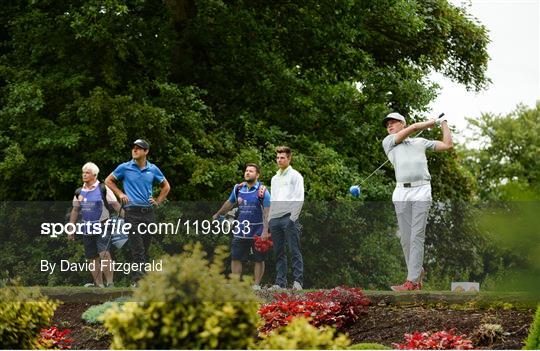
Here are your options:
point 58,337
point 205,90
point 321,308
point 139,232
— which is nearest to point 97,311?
point 58,337

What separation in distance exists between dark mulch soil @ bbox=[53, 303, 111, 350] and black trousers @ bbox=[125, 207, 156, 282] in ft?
2.37

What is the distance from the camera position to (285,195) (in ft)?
33.7

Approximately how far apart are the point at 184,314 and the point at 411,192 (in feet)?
18.7

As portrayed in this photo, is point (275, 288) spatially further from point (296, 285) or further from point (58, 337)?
point (58, 337)

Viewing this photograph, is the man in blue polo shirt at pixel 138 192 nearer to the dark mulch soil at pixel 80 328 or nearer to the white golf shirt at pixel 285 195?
the dark mulch soil at pixel 80 328

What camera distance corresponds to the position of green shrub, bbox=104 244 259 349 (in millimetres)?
4598

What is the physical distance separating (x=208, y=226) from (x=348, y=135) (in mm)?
7221

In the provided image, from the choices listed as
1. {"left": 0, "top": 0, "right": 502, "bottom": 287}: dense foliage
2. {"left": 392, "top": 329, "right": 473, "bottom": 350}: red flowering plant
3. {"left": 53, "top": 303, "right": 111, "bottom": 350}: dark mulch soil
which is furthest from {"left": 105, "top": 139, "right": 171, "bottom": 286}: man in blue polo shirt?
{"left": 392, "top": 329, "right": 473, "bottom": 350}: red flowering plant

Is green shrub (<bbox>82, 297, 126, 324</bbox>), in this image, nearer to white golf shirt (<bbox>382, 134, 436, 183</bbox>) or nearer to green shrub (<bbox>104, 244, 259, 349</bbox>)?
white golf shirt (<bbox>382, 134, 436, 183</bbox>)

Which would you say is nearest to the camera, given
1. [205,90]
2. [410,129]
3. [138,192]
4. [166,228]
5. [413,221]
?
[410,129]

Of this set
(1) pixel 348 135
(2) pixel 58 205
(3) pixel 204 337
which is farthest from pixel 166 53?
(3) pixel 204 337

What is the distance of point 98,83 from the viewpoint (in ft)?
54.7

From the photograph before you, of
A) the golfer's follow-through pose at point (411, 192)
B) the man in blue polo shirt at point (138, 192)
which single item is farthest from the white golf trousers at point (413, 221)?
the man in blue polo shirt at point (138, 192)

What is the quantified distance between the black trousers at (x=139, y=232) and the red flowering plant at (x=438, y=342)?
3538 millimetres
